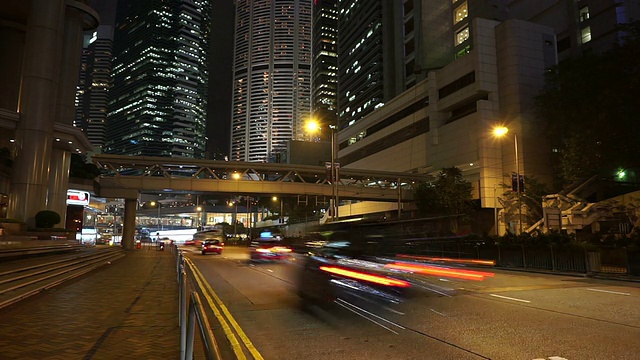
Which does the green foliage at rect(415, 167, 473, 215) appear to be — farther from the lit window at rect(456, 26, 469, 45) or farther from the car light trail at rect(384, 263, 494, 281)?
the lit window at rect(456, 26, 469, 45)

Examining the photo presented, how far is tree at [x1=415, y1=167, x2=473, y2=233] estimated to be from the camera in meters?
48.0

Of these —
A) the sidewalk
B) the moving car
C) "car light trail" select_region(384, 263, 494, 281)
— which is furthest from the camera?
"car light trail" select_region(384, 263, 494, 281)

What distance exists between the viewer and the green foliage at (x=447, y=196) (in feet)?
158

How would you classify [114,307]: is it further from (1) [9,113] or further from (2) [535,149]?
(2) [535,149]

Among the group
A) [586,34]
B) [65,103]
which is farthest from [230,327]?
[586,34]

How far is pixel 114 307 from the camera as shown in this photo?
385 inches

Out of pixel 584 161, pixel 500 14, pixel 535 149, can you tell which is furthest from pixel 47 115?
pixel 500 14

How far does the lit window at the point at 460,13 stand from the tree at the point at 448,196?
36002 mm

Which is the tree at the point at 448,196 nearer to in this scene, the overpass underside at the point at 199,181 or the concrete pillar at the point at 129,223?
the overpass underside at the point at 199,181

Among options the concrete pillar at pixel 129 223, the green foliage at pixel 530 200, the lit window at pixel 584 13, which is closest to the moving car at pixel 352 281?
the green foliage at pixel 530 200

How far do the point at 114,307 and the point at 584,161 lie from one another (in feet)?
144

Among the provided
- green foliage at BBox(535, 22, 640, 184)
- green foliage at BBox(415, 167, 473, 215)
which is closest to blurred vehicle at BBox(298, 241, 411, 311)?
green foliage at BBox(415, 167, 473, 215)

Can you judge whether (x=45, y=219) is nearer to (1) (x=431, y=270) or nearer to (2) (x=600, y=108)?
(1) (x=431, y=270)

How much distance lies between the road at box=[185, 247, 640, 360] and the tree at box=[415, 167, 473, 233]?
3472cm
